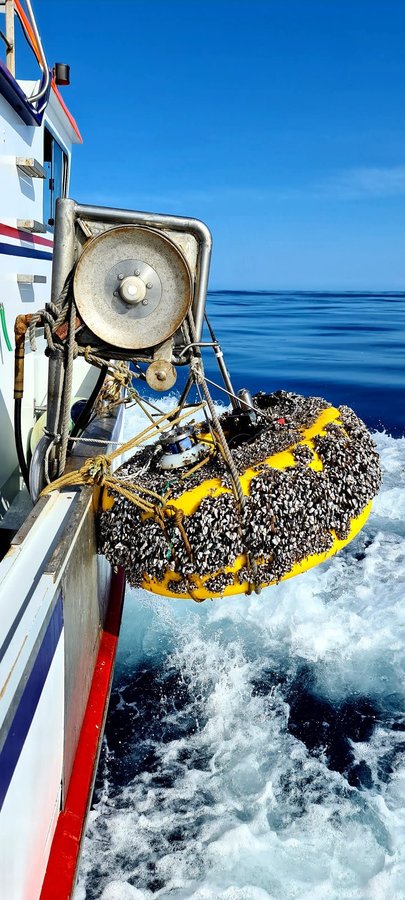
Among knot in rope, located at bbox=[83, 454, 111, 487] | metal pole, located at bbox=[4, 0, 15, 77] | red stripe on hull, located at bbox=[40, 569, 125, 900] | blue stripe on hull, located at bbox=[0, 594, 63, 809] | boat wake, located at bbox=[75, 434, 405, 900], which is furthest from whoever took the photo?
metal pole, located at bbox=[4, 0, 15, 77]

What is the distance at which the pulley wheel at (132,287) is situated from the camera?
317cm

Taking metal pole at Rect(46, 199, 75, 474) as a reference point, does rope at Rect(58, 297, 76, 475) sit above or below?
below

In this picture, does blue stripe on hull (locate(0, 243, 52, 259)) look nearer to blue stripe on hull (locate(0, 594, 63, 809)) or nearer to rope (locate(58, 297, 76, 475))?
rope (locate(58, 297, 76, 475))

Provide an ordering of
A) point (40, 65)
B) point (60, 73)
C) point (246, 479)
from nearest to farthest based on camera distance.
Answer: point (246, 479) → point (40, 65) → point (60, 73)

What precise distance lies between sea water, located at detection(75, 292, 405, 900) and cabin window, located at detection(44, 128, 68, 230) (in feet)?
14.4

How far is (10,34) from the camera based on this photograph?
4863 mm

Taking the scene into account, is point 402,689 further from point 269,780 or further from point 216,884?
point 216,884

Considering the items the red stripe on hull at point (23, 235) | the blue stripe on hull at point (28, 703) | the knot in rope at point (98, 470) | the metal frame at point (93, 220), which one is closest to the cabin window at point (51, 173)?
the red stripe on hull at point (23, 235)

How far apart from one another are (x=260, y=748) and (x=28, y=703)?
232cm

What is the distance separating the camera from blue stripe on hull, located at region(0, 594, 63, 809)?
1.72 metres

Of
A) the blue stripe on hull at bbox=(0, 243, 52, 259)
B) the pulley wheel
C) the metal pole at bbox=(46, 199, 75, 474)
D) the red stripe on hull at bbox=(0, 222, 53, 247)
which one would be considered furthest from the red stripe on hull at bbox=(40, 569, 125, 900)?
the red stripe on hull at bbox=(0, 222, 53, 247)

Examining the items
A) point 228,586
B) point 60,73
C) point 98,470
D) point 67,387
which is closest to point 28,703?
point 228,586

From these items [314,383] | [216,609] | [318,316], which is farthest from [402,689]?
[318,316]

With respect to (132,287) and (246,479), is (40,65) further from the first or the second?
(246,479)
